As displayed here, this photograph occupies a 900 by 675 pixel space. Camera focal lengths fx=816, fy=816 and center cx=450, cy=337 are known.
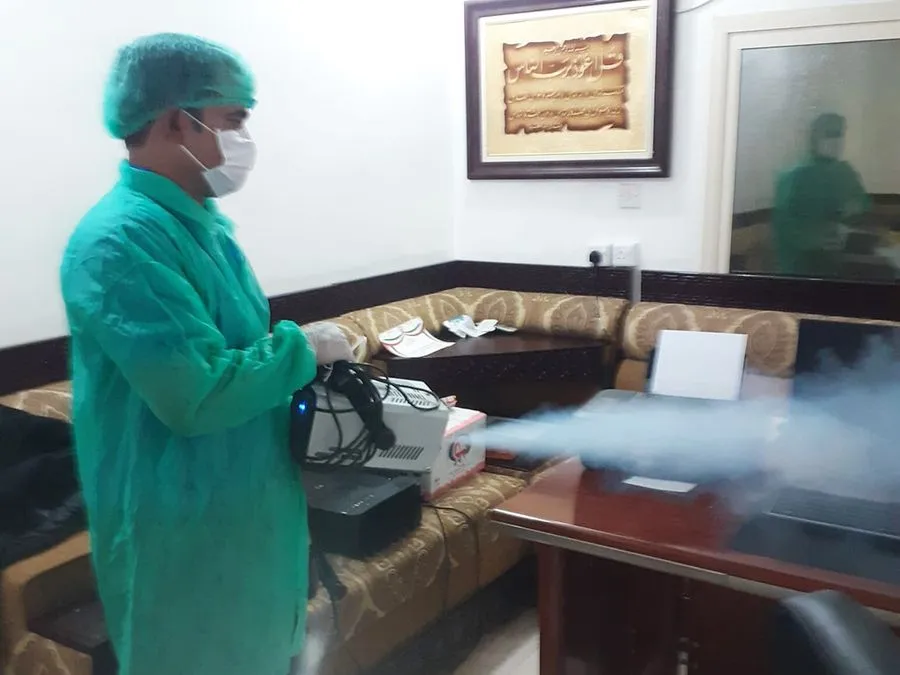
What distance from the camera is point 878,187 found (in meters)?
2.92

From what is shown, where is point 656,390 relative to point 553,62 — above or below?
below

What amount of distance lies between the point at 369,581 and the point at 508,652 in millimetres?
726

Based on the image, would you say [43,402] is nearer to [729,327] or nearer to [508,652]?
[508,652]

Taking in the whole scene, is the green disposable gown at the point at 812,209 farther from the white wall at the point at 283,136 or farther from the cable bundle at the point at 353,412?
the cable bundle at the point at 353,412

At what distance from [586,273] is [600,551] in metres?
2.22

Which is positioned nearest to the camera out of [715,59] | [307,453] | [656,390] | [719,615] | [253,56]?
[307,453]

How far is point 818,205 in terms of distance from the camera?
9.96 ft

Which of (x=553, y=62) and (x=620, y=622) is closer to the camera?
(x=620, y=622)

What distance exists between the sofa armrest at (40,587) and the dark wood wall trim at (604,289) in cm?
69

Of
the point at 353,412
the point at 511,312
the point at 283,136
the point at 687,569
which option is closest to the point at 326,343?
the point at 353,412

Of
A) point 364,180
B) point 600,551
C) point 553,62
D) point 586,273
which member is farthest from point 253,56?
point 600,551

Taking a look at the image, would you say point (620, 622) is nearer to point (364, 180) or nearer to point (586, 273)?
point (586, 273)

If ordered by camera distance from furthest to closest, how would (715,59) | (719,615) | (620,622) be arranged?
1. (715,59)
2. (719,615)
3. (620,622)

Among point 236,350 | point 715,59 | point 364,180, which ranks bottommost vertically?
point 236,350
